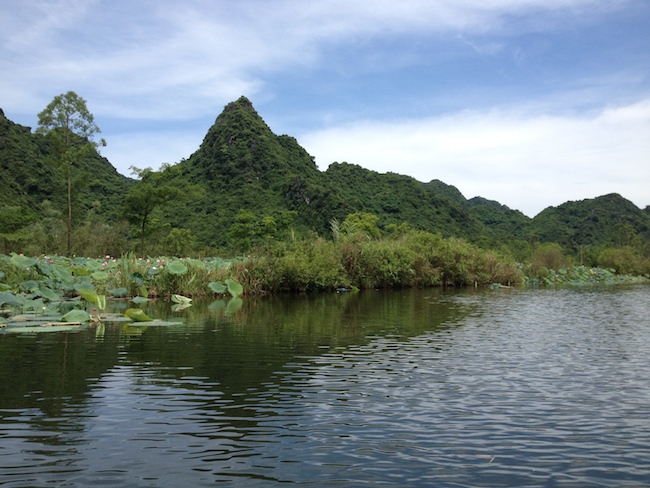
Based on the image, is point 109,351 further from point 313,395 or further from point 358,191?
point 358,191

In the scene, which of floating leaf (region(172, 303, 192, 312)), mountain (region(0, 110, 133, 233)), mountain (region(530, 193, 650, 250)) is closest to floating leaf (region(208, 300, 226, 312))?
floating leaf (region(172, 303, 192, 312))

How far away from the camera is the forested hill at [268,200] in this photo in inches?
2036

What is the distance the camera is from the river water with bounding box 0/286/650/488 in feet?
13.8

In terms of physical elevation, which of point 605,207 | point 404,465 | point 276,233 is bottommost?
point 404,465

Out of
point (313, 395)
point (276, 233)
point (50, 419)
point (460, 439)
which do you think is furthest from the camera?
point (276, 233)

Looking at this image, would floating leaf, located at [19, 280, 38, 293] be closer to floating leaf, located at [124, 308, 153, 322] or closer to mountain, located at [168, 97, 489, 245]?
floating leaf, located at [124, 308, 153, 322]

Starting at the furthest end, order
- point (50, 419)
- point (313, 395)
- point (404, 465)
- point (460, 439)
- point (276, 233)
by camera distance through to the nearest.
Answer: point (276, 233), point (313, 395), point (50, 419), point (460, 439), point (404, 465)

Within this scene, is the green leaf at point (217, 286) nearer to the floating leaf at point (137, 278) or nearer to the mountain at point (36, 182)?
the floating leaf at point (137, 278)

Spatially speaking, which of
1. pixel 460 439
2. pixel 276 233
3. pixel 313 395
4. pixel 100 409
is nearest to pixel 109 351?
pixel 100 409

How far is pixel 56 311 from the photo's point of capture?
14.2 m

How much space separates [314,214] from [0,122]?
1375 inches

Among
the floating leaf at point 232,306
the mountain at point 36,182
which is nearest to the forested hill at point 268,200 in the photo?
the mountain at point 36,182

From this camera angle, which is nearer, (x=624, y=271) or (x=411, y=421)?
(x=411, y=421)

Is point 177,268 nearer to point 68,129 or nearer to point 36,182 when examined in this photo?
point 68,129
